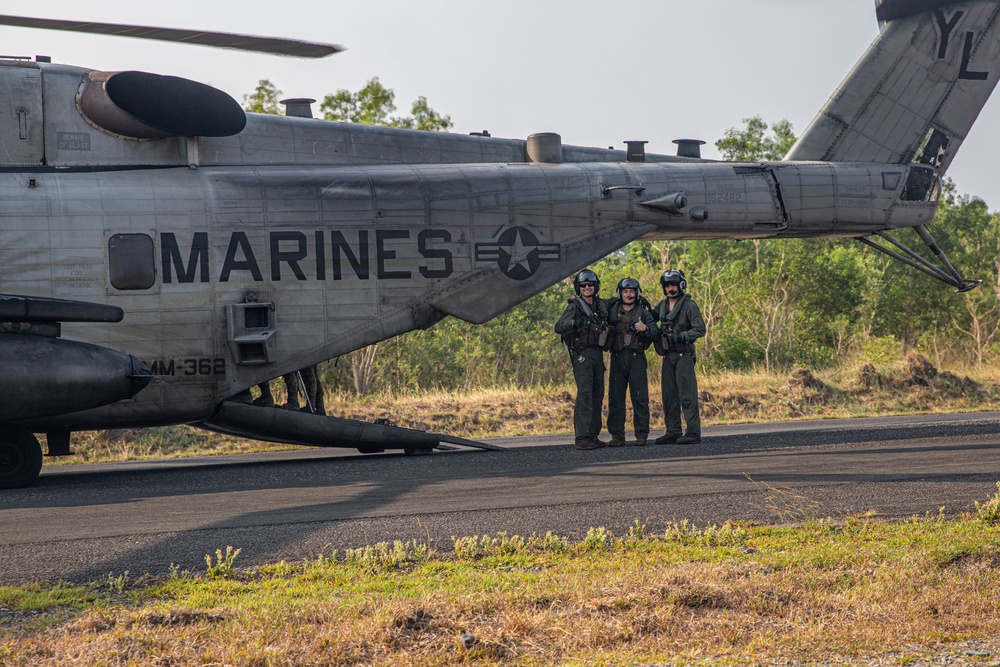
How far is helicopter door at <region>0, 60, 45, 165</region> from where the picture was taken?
1055 cm

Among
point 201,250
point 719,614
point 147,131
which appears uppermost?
point 147,131

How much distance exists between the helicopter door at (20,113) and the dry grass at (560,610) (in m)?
6.64

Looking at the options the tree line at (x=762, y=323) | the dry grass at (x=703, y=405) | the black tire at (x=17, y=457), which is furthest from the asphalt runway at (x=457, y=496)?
the tree line at (x=762, y=323)

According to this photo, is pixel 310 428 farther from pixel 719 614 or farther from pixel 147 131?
pixel 719 614

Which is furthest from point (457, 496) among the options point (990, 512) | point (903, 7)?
point (903, 7)

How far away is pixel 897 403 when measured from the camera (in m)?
18.1

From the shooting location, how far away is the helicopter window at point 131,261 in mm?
10648

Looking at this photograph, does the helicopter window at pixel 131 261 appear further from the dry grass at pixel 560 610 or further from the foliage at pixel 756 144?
the foliage at pixel 756 144

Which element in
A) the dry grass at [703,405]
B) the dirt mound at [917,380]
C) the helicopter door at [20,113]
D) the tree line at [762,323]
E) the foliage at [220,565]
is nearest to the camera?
the foliage at [220,565]

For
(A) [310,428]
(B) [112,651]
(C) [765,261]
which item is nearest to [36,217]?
(A) [310,428]

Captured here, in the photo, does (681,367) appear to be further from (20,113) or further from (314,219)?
(20,113)

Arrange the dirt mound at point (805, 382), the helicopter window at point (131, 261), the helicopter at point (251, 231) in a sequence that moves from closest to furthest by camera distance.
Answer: the helicopter at point (251, 231) → the helicopter window at point (131, 261) → the dirt mound at point (805, 382)

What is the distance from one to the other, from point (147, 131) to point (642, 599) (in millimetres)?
8380

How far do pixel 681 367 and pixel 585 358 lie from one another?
46.1 inches
